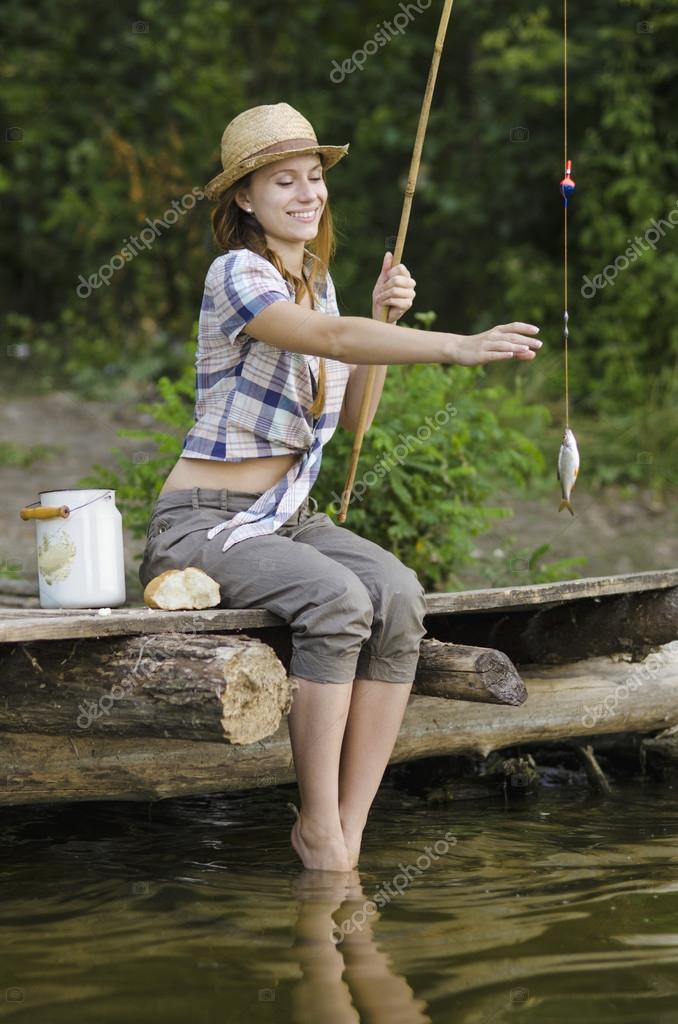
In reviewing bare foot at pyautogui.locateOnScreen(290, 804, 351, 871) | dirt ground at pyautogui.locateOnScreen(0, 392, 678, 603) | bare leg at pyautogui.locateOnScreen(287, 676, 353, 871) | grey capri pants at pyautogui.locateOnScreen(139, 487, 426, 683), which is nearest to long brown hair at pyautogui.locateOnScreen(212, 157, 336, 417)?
grey capri pants at pyautogui.locateOnScreen(139, 487, 426, 683)

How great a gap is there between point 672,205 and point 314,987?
7121 millimetres

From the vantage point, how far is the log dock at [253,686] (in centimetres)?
319

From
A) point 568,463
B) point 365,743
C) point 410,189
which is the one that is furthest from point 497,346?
point 365,743

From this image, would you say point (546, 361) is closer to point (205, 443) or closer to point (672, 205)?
point (672, 205)

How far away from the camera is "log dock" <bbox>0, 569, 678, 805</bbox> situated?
3191 millimetres

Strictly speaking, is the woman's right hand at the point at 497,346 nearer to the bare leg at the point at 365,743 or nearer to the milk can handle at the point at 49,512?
the bare leg at the point at 365,743

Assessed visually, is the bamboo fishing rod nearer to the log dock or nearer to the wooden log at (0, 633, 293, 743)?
the log dock

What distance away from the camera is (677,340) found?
27.7 ft

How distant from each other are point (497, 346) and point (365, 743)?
112 cm

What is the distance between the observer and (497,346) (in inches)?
126

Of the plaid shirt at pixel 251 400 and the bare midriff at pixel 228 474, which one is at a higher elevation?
the plaid shirt at pixel 251 400

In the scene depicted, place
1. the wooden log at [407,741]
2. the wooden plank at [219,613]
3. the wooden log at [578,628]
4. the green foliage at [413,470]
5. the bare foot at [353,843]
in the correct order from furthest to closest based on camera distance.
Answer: the green foliage at [413,470]
the wooden log at [578,628]
the wooden log at [407,741]
the bare foot at [353,843]
the wooden plank at [219,613]

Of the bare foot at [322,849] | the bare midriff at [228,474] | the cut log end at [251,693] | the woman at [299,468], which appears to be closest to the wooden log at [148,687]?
the cut log end at [251,693]

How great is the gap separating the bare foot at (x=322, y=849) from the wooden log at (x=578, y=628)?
999 mm
